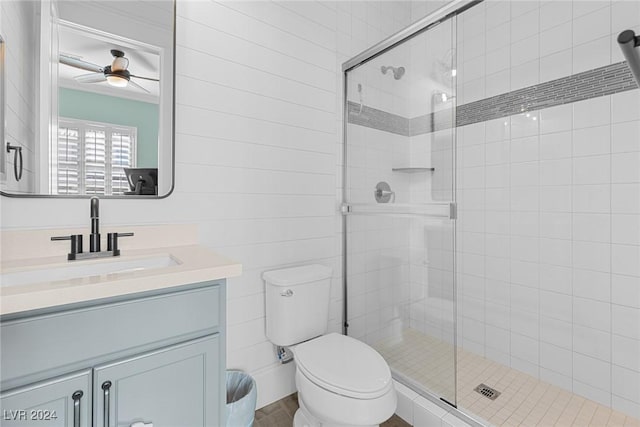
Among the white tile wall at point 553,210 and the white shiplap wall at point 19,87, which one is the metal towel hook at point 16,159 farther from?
the white tile wall at point 553,210

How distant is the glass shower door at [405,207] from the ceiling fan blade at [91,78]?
134cm

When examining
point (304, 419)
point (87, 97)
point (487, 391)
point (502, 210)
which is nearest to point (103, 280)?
point (87, 97)

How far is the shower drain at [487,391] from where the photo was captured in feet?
5.69

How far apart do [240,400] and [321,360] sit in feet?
1.29

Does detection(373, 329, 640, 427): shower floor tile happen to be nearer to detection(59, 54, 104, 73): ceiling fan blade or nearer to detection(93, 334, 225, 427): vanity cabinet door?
detection(93, 334, 225, 427): vanity cabinet door

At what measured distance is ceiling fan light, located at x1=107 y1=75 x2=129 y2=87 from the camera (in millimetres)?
1289

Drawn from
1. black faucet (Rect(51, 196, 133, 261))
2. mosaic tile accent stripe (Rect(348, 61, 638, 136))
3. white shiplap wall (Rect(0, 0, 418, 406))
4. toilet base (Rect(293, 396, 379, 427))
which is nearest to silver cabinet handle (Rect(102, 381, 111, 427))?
black faucet (Rect(51, 196, 133, 261))

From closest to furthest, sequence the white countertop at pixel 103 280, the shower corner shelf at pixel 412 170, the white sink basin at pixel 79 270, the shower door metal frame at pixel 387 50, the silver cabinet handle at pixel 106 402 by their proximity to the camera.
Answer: the white countertop at pixel 103 280 < the silver cabinet handle at pixel 106 402 < the white sink basin at pixel 79 270 < the shower door metal frame at pixel 387 50 < the shower corner shelf at pixel 412 170

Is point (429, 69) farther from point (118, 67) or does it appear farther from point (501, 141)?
point (118, 67)

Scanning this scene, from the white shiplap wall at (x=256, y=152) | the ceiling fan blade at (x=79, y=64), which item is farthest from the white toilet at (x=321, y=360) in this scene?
the ceiling fan blade at (x=79, y=64)

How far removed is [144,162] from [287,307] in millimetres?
965

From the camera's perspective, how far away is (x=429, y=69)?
1.53 m

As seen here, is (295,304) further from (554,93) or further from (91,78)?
(554,93)

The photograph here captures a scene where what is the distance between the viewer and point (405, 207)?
1.68 m
